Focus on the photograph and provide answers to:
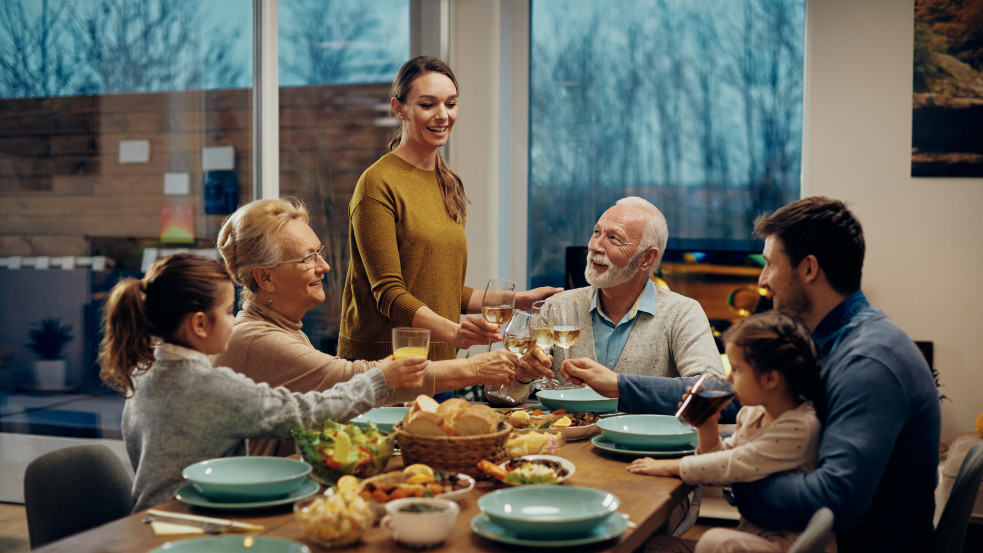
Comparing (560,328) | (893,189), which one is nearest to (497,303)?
(560,328)

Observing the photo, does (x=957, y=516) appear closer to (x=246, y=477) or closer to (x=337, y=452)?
(x=337, y=452)

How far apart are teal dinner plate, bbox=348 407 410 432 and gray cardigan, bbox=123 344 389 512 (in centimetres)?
35

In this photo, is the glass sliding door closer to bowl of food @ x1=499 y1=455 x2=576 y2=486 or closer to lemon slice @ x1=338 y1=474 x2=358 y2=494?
lemon slice @ x1=338 y1=474 x2=358 y2=494

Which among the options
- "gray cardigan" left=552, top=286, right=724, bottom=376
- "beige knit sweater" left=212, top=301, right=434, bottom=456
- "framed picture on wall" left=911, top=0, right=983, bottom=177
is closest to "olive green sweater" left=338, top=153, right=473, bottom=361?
"gray cardigan" left=552, top=286, right=724, bottom=376

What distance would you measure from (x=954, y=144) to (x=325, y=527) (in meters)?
4.12

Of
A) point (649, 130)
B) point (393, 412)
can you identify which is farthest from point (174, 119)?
point (649, 130)

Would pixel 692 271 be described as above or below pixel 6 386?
above

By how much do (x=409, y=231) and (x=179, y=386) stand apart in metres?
1.33

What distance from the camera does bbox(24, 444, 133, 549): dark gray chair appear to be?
1753mm

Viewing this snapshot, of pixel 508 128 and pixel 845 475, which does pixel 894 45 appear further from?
pixel 845 475

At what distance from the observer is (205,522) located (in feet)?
4.79

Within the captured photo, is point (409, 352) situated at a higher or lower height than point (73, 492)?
higher

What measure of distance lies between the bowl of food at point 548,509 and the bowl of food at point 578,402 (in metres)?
0.92

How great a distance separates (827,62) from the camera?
181 inches
